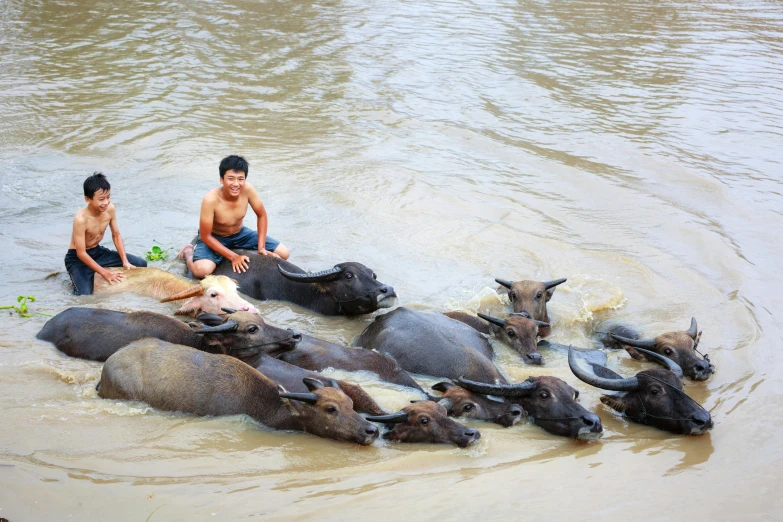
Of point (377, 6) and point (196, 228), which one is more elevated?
point (377, 6)

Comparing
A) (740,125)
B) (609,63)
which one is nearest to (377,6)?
(609,63)

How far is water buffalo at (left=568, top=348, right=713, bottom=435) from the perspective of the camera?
18.0 feet

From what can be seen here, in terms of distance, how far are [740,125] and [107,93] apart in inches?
417

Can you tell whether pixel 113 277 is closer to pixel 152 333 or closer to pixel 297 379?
pixel 152 333

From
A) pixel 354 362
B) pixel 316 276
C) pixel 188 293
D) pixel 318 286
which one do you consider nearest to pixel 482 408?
pixel 354 362

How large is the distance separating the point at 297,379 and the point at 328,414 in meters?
0.64

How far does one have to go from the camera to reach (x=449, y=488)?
4.64m

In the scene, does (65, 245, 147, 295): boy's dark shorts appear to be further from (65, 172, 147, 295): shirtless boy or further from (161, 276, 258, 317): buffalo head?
(161, 276, 258, 317): buffalo head

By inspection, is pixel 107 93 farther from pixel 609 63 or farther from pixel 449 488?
pixel 449 488

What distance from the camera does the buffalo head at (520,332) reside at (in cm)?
693

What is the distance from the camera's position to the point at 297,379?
5.84 metres

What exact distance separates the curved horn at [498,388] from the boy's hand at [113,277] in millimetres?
3720

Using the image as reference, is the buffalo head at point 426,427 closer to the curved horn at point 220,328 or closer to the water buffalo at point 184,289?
the curved horn at point 220,328

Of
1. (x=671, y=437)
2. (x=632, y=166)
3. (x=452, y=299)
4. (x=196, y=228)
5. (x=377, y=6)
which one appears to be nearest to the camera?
(x=671, y=437)
